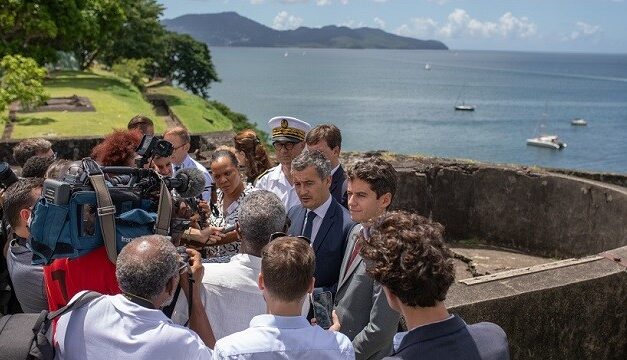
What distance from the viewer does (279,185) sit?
224 inches

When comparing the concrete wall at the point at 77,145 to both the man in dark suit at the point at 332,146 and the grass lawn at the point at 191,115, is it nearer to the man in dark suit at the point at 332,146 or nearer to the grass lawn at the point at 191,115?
the man in dark suit at the point at 332,146

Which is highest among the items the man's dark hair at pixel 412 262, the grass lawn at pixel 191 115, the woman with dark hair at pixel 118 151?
the woman with dark hair at pixel 118 151

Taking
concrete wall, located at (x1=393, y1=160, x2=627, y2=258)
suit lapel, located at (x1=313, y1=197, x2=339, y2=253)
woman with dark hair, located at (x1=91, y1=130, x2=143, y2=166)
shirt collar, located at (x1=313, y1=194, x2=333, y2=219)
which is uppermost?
woman with dark hair, located at (x1=91, y1=130, x2=143, y2=166)

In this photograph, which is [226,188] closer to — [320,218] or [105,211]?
[320,218]

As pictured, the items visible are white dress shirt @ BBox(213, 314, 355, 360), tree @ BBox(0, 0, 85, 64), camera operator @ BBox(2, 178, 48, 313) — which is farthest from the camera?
tree @ BBox(0, 0, 85, 64)

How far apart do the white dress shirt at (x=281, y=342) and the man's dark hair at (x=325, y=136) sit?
2829mm

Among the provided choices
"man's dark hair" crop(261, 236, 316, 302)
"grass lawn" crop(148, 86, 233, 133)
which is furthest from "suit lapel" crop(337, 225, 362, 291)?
"grass lawn" crop(148, 86, 233, 133)

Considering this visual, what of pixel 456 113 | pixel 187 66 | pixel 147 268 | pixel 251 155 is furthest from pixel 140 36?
pixel 456 113

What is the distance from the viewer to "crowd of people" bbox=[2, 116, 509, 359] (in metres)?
2.66

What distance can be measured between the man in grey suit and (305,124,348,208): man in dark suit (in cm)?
135

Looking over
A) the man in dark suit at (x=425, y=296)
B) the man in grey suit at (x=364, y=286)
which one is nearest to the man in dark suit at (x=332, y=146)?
the man in grey suit at (x=364, y=286)

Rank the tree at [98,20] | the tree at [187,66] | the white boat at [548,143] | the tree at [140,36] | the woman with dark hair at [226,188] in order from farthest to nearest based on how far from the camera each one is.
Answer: the white boat at [548,143], the tree at [187,66], the tree at [140,36], the tree at [98,20], the woman with dark hair at [226,188]

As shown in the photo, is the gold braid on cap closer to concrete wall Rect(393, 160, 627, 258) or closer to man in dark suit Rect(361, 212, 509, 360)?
man in dark suit Rect(361, 212, 509, 360)

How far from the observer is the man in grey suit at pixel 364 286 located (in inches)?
135
